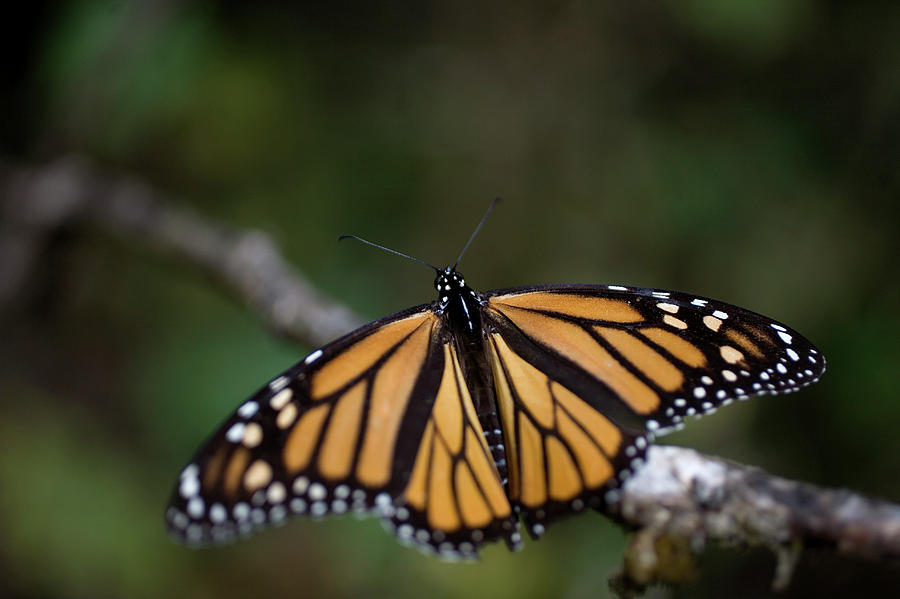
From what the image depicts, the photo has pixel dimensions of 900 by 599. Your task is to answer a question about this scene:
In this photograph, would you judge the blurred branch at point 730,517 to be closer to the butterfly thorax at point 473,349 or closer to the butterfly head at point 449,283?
the butterfly thorax at point 473,349

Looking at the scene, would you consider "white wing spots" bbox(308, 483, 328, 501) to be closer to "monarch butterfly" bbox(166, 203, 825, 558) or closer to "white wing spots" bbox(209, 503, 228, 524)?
"monarch butterfly" bbox(166, 203, 825, 558)

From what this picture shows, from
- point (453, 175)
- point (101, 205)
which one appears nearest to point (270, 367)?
point (101, 205)

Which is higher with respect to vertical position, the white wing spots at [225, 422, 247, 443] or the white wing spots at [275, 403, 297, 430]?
the white wing spots at [275, 403, 297, 430]

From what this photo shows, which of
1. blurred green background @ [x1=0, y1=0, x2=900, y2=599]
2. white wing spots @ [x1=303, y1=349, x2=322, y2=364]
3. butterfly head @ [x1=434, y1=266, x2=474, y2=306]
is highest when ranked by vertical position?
blurred green background @ [x1=0, y1=0, x2=900, y2=599]

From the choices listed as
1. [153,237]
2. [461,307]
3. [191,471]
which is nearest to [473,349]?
[461,307]

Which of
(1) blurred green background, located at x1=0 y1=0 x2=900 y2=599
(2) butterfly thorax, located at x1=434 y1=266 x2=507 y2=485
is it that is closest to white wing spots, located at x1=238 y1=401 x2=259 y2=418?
(2) butterfly thorax, located at x1=434 y1=266 x2=507 y2=485

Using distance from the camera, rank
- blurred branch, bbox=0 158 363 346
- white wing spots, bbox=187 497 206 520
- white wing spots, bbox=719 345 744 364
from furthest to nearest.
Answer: blurred branch, bbox=0 158 363 346, white wing spots, bbox=719 345 744 364, white wing spots, bbox=187 497 206 520

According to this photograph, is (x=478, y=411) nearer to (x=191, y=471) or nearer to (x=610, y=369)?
(x=610, y=369)
